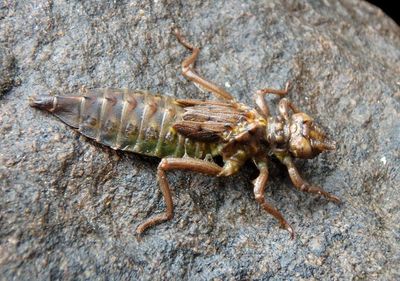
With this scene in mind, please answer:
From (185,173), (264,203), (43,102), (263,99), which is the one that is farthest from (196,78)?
(43,102)

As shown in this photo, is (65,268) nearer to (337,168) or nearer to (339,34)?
(337,168)

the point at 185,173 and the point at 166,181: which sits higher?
the point at 166,181

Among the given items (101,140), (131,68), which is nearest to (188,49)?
(131,68)

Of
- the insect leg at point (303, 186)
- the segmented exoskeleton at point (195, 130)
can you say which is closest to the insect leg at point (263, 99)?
the segmented exoskeleton at point (195, 130)

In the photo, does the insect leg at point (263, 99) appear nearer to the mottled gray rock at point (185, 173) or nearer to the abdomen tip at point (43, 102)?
the mottled gray rock at point (185, 173)

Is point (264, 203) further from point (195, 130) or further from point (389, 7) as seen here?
point (389, 7)

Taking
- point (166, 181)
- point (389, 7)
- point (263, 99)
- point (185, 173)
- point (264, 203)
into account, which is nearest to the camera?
point (166, 181)

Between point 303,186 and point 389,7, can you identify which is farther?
point 389,7

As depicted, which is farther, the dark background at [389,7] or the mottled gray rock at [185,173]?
the dark background at [389,7]
